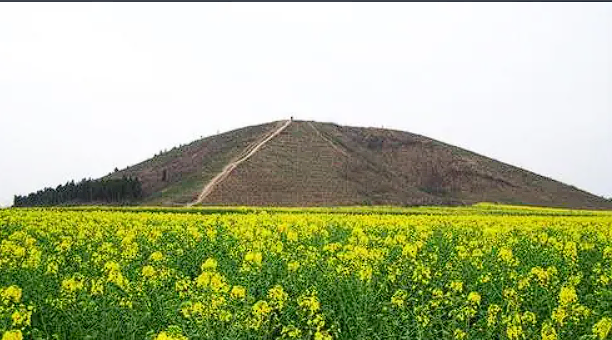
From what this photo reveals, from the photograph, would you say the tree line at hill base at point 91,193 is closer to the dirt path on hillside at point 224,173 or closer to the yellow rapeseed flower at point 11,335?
the dirt path on hillside at point 224,173

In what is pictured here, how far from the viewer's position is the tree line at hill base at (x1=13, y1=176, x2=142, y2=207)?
278 feet

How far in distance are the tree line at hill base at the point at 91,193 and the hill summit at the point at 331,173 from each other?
110 inches

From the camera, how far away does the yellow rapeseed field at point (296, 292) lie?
749cm

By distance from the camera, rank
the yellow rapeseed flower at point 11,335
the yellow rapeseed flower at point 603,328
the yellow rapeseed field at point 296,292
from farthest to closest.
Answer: the yellow rapeseed field at point 296,292 < the yellow rapeseed flower at point 603,328 < the yellow rapeseed flower at point 11,335

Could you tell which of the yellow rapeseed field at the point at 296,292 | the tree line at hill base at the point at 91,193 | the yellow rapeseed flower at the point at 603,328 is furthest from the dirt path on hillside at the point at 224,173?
the yellow rapeseed flower at the point at 603,328

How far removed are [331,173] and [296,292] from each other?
277 feet

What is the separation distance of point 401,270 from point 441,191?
9952 cm

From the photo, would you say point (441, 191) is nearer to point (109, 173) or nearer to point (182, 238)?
point (109, 173)

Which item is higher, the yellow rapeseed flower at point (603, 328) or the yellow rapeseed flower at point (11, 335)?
the yellow rapeseed flower at point (11, 335)

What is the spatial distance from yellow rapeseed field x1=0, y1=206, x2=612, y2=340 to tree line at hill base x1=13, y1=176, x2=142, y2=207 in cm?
7145

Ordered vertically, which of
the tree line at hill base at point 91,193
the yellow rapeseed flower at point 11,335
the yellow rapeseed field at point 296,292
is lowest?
the yellow rapeseed field at point 296,292

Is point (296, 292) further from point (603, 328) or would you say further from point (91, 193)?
point (91, 193)

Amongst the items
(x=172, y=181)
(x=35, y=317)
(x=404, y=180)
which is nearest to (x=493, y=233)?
(x=35, y=317)

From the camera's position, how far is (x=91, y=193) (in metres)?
85.2
